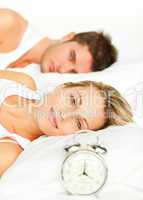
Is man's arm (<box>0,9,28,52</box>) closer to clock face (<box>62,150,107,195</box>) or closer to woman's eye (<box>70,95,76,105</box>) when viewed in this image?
woman's eye (<box>70,95,76,105</box>)

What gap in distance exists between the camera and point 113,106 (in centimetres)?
173

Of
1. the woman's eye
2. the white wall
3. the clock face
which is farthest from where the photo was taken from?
the white wall

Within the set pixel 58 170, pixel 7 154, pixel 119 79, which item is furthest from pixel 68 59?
pixel 58 170

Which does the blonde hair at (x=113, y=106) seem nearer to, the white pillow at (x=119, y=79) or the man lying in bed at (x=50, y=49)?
the white pillow at (x=119, y=79)

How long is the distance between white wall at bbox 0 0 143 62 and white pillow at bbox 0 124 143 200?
0.86 metres

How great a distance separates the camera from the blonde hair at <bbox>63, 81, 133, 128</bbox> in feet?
5.68

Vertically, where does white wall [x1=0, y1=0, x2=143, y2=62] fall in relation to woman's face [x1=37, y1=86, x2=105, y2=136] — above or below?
above

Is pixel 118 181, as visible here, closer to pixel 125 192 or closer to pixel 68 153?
pixel 125 192

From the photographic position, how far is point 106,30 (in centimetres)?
225

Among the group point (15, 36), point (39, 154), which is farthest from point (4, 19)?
point (39, 154)

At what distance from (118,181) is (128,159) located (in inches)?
3.2

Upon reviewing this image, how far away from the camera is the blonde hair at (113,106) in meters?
1.73

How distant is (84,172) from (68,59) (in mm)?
766

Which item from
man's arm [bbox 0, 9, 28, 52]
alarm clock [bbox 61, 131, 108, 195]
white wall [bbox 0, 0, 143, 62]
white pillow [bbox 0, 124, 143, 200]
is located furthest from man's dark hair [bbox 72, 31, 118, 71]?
alarm clock [bbox 61, 131, 108, 195]
